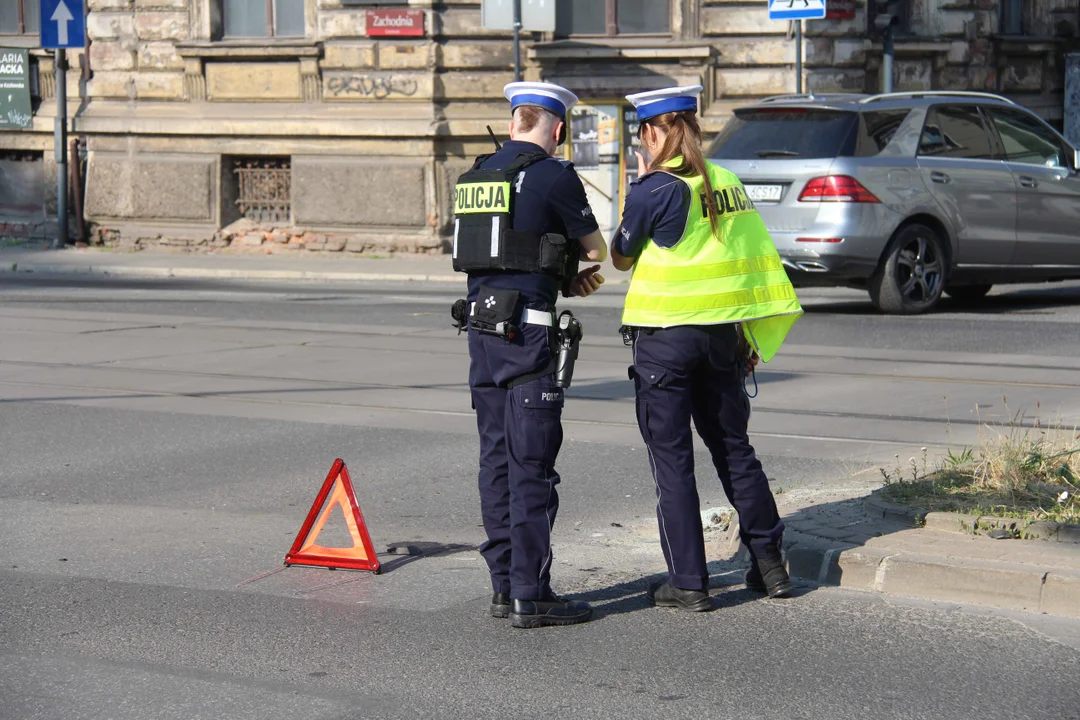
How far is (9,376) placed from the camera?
10844mm

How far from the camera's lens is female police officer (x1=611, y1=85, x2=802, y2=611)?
5145mm

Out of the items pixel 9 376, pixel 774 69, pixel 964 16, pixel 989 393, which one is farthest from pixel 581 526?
pixel 964 16

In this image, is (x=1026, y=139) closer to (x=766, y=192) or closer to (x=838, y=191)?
(x=838, y=191)

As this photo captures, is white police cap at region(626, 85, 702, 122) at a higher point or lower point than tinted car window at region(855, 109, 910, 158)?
lower

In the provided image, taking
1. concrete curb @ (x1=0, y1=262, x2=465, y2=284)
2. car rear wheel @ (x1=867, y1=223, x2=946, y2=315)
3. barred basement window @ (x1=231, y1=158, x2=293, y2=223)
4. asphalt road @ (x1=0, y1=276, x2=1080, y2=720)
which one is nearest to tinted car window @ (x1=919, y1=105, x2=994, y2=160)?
car rear wheel @ (x1=867, y1=223, x2=946, y2=315)

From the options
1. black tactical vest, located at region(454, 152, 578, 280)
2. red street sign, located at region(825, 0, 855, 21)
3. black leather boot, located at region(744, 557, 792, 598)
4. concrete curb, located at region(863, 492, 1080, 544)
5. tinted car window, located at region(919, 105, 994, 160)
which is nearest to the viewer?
black tactical vest, located at region(454, 152, 578, 280)

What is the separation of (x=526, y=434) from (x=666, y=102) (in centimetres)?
120

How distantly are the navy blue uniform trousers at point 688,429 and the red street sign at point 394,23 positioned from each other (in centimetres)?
1587

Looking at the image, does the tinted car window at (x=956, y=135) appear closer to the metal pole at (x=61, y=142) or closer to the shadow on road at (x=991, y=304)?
the shadow on road at (x=991, y=304)

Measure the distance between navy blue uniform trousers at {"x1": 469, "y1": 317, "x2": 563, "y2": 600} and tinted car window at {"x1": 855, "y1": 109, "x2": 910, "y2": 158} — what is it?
862 cm

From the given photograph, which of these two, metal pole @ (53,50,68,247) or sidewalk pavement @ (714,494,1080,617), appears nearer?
sidewalk pavement @ (714,494,1080,617)

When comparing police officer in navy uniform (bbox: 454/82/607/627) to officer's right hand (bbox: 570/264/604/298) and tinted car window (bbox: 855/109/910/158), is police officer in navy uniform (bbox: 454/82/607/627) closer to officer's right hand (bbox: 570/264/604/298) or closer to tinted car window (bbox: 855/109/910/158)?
officer's right hand (bbox: 570/264/604/298)

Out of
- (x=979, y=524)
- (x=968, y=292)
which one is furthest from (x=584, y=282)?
(x=968, y=292)

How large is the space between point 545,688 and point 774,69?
1709 cm
